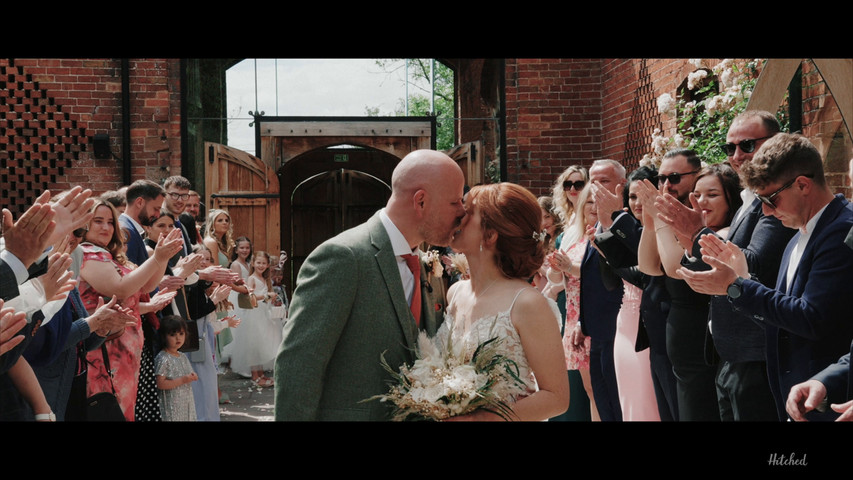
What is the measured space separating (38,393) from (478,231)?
6.81 ft

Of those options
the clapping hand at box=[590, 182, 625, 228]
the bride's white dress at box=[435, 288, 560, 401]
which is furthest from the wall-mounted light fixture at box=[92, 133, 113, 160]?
the bride's white dress at box=[435, 288, 560, 401]

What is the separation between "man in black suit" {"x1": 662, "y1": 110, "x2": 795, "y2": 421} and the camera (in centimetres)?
348

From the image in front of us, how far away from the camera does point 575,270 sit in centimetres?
546

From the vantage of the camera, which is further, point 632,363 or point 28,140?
point 28,140

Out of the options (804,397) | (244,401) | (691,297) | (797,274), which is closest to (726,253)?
(797,274)

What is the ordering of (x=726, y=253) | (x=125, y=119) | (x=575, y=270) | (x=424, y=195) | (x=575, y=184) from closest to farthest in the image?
(x=424, y=195)
(x=726, y=253)
(x=575, y=270)
(x=575, y=184)
(x=125, y=119)

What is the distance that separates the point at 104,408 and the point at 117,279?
812mm

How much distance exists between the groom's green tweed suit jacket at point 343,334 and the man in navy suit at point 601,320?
282 cm

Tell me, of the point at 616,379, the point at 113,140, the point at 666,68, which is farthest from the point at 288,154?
the point at 616,379

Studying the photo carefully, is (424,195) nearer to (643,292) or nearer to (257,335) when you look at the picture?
(643,292)

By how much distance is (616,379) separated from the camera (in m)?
5.10

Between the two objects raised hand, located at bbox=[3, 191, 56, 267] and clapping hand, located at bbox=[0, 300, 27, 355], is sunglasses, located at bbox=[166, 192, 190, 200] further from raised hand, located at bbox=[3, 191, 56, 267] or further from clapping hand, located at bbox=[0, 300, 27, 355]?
clapping hand, located at bbox=[0, 300, 27, 355]
